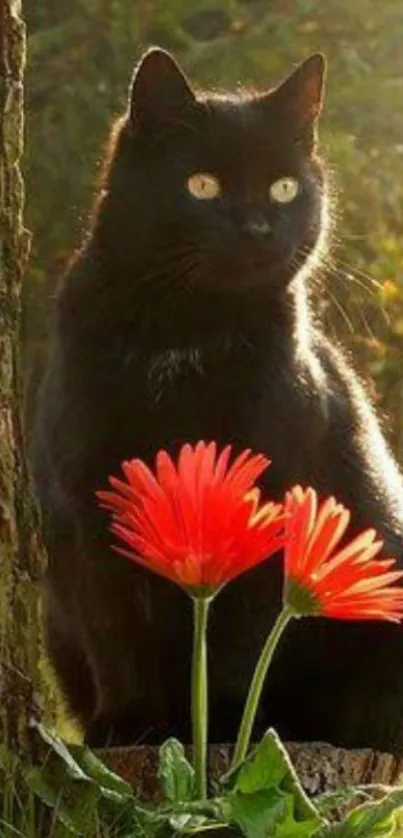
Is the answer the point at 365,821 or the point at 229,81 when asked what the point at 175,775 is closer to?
the point at 365,821

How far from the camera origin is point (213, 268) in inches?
123

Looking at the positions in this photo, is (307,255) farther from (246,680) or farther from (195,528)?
(195,528)

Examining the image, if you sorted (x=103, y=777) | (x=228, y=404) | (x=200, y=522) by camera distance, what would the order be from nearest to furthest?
1. (x=200, y=522)
2. (x=103, y=777)
3. (x=228, y=404)

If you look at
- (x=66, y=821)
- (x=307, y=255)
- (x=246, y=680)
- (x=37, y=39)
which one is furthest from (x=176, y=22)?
(x=66, y=821)

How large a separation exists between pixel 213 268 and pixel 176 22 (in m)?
3.95

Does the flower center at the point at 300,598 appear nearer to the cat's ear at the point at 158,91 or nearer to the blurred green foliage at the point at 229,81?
the cat's ear at the point at 158,91

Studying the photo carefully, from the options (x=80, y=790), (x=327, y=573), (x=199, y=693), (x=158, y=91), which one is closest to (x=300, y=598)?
(x=327, y=573)

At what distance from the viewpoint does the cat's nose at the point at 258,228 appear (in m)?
3.09

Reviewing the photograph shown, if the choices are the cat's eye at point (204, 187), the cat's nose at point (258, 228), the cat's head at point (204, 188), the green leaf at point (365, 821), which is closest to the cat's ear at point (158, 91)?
the cat's head at point (204, 188)

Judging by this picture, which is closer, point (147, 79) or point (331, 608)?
point (331, 608)

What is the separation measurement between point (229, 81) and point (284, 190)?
3406mm

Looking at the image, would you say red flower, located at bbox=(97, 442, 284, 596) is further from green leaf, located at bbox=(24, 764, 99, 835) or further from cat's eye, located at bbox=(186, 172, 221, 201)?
cat's eye, located at bbox=(186, 172, 221, 201)

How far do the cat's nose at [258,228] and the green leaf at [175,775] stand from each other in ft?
3.70

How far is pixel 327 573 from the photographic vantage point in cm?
204
